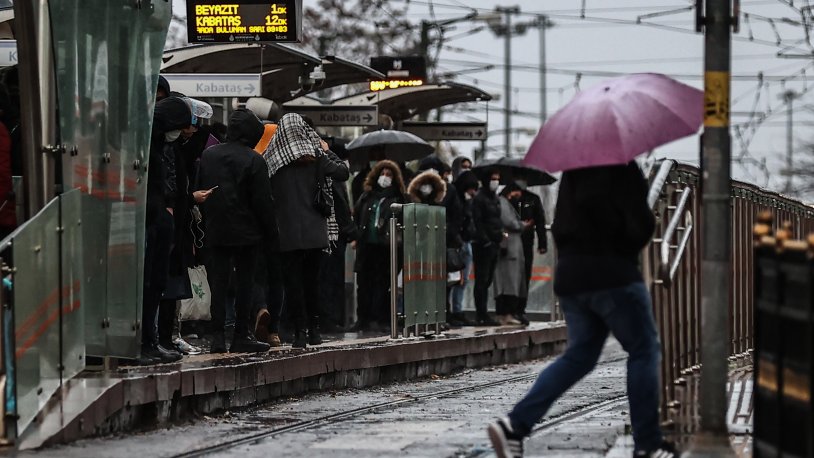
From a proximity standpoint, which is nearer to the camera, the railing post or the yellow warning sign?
the yellow warning sign

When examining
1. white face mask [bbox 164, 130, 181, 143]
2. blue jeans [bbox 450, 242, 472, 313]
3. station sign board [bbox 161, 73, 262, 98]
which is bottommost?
blue jeans [bbox 450, 242, 472, 313]

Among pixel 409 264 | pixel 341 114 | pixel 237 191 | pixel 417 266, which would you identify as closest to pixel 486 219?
pixel 341 114

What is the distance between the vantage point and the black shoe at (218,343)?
1400 cm

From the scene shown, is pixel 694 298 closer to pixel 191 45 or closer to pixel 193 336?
pixel 193 336

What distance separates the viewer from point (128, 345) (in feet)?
38.4

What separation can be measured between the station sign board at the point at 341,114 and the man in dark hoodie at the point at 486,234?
1.51m

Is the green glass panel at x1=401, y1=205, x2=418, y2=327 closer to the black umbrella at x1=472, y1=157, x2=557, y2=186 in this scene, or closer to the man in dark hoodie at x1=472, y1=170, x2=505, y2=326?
the man in dark hoodie at x1=472, y1=170, x2=505, y2=326

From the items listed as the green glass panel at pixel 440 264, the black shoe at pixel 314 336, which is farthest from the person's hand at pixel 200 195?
the green glass panel at pixel 440 264

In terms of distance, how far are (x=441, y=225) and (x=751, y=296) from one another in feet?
14.1

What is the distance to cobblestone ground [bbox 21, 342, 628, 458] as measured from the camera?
9719 mm

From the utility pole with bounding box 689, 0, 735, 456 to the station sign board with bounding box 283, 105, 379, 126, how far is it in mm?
13645

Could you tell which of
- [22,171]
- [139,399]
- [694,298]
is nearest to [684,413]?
[694,298]

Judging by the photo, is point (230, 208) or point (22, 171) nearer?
point (22, 171)

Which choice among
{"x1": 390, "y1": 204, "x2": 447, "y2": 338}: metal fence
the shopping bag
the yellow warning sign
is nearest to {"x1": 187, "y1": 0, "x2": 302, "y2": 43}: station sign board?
{"x1": 390, "y1": 204, "x2": 447, "y2": 338}: metal fence
